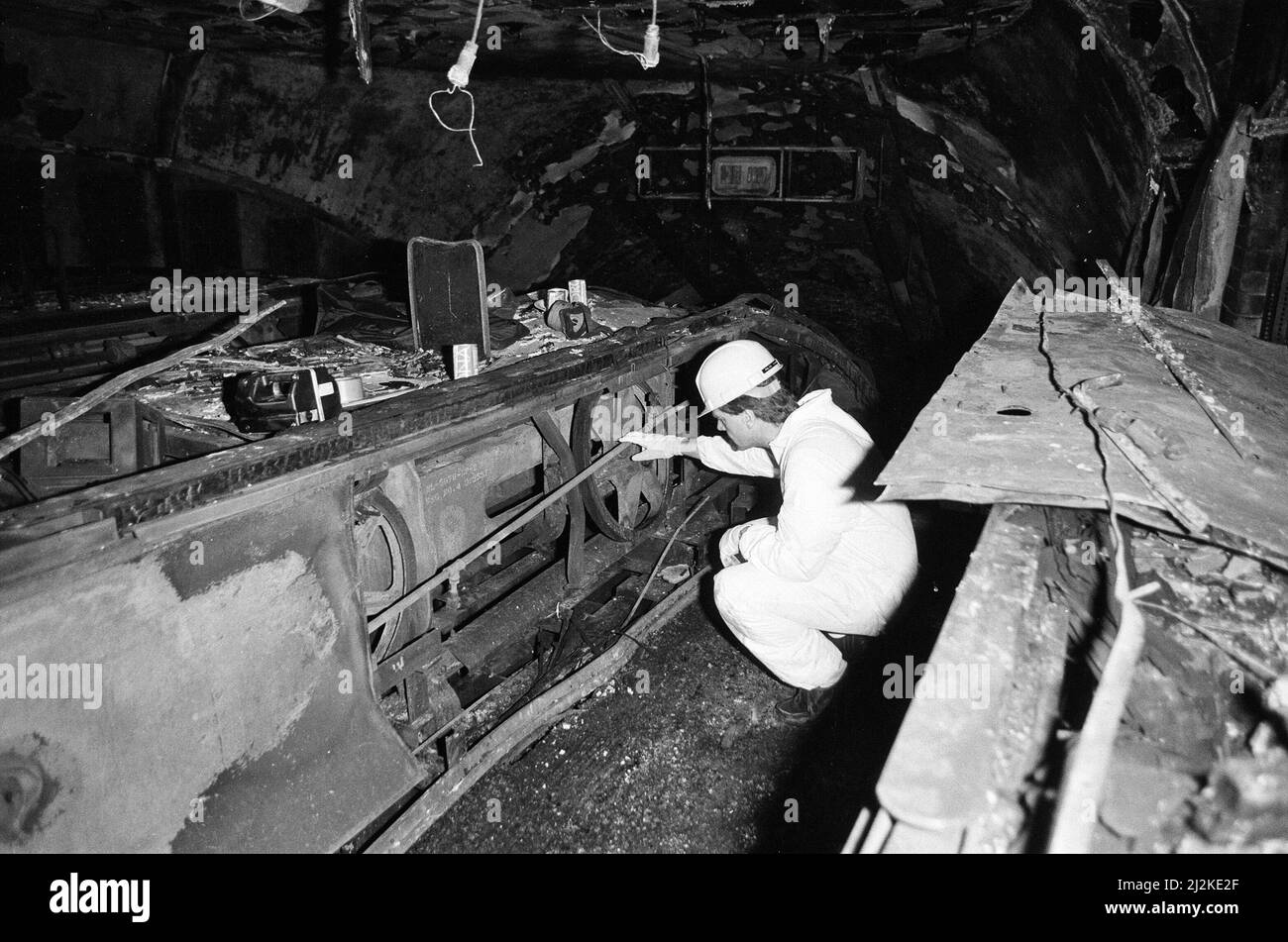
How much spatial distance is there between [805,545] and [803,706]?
84cm

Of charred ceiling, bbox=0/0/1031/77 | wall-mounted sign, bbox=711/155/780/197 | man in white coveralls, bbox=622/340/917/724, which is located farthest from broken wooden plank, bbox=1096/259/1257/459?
wall-mounted sign, bbox=711/155/780/197

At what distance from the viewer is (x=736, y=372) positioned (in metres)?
3.13

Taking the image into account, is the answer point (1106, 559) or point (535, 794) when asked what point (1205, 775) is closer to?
point (1106, 559)

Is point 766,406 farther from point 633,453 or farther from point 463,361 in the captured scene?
point 463,361

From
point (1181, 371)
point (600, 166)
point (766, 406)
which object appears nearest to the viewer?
point (1181, 371)

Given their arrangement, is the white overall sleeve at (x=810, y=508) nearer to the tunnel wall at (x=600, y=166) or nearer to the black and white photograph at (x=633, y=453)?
the black and white photograph at (x=633, y=453)

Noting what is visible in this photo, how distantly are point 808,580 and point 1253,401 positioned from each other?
1.63 metres

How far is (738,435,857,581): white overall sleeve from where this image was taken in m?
2.79

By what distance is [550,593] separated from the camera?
3324 millimetres

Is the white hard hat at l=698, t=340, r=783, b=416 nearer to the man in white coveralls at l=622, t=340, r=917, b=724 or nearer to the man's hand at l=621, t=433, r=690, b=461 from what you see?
the man in white coveralls at l=622, t=340, r=917, b=724

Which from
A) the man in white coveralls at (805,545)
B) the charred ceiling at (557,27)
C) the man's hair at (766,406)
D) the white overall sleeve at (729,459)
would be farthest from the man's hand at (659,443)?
the charred ceiling at (557,27)

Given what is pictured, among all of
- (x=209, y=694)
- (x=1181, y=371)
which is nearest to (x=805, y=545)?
(x=1181, y=371)

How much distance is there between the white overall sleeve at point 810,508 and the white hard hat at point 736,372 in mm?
357

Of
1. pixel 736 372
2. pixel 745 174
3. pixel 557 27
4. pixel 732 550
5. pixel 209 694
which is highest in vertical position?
pixel 557 27
